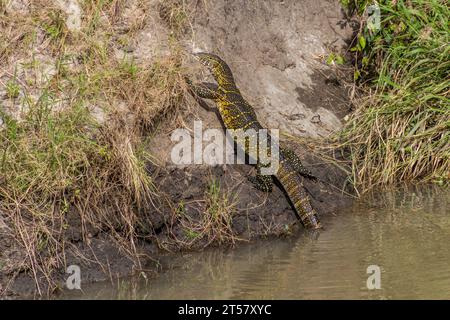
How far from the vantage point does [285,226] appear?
28.0 ft

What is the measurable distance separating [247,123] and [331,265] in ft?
6.58

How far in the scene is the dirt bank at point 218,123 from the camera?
A: 7.58 metres

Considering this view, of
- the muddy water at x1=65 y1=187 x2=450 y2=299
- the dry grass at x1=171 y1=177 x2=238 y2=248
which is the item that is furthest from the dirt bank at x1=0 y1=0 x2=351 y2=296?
the muddy water at x1=65 y1=187 x2=450 y2=299

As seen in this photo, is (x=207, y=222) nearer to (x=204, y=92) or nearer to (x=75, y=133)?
(x=75, y=133)

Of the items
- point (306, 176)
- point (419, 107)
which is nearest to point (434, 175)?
point (419, 107)

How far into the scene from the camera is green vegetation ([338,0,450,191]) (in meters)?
9.38

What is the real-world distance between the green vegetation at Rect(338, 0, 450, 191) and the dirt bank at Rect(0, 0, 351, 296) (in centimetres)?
36

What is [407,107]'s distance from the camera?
9.52 metres

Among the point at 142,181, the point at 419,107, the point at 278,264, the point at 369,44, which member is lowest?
the point at 278,264

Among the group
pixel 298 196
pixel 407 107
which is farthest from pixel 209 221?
pixel 407 107

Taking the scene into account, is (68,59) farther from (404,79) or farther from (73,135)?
(404,79)

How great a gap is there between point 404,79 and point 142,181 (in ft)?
11.6

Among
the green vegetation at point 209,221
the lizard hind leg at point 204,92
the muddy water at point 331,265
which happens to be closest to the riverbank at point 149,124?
the green vegetation at point 209,221

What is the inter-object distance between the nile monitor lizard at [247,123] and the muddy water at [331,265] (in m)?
0.36
